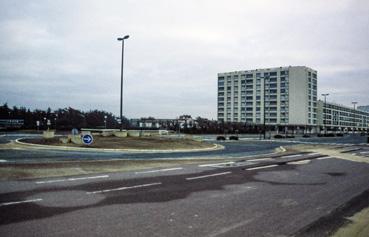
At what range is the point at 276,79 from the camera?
15400 centimetres

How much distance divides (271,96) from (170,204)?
155m

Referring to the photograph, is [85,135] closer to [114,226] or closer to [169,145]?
[169,145]

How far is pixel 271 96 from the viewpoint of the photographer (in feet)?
513

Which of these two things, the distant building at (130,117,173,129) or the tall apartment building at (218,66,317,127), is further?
the tall apartment building at (218,66,317,127)

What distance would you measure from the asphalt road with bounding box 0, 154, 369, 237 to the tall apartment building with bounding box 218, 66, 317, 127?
134915 mm

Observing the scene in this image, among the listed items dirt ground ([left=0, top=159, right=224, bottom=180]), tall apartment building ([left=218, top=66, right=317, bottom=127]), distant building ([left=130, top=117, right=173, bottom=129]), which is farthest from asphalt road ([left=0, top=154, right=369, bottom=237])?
tall apartment building ([left=218, top=66, right=317, bottom=127])

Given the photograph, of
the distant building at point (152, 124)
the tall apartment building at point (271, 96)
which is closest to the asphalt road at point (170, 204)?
the distant building at point (152, 124)

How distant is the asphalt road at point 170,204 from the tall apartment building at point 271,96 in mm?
134915

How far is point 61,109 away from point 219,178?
154041 mm

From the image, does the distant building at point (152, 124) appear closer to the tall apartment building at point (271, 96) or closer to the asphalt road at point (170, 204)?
the tall apartment building at point (271, 96)

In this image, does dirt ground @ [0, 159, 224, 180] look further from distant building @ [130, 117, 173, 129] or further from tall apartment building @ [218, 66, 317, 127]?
tall apartment building @ [218, 66, 317, 127]

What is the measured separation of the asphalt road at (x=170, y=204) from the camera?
5809mm

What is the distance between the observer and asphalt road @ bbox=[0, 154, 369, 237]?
229 inches

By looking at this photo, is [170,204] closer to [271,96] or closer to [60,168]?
[60,168]
